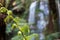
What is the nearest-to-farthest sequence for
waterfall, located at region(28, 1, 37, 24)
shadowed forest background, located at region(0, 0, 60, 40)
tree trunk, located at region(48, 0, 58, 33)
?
tree trunk, located at region(48, 0, 58, 33) → shadowed forest background, located at region(0, 0, 60, 40) → waterfall, located at region(28, 1, 37, 24)

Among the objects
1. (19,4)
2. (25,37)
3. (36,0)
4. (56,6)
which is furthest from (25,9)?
(25,37)

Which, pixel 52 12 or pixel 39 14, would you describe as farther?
pixel 39 14

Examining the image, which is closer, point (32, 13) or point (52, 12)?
point (52, 12)

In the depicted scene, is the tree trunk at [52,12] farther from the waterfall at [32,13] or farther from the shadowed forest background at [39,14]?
the waterfall at [32,13]

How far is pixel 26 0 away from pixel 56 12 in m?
0.56

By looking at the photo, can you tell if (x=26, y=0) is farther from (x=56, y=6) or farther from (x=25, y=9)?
Answer: (x=56, y=6)

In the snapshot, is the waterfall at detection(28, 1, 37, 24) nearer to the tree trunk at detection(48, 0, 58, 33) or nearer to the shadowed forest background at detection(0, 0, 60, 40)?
the shadowed forest background at detection(0, 0, 60, 40)

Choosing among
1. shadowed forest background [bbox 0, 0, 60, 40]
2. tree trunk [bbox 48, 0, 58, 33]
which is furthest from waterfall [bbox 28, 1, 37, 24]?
tree trunk [bbox 48, 0, 58, 33]

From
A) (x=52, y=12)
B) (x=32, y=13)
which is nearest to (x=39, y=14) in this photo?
(x=32, y=13)

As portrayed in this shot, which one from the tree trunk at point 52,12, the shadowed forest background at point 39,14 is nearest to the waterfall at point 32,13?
the shadowed forest background at point 39,14

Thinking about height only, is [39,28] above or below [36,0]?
below

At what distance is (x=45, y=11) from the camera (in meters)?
3.01

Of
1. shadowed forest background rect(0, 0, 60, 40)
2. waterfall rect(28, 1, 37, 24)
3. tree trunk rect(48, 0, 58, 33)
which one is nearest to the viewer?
tree trunk rect(48, 0, 58, 33)

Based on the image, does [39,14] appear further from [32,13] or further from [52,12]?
[52,12]
